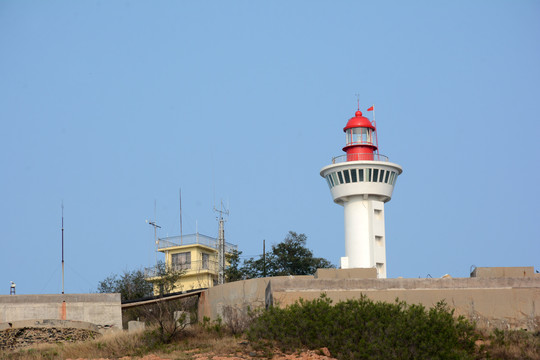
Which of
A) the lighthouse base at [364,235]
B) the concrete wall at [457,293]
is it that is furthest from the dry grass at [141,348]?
the lighthouse base at [364,235]

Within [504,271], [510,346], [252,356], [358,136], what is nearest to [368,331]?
[252,356]

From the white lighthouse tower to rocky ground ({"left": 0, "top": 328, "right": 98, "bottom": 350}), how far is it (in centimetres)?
1753

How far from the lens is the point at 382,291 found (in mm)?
29047

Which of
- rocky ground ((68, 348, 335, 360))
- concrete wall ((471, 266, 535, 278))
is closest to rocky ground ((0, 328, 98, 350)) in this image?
rocky ground ((68, 348, 335, 360))

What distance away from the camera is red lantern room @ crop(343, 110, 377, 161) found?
47.7 m

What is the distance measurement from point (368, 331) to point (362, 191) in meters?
22.9

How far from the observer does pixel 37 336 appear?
30422 millimetres

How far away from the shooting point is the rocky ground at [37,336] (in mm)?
29812

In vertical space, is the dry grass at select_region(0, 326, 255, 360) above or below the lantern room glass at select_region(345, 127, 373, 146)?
below

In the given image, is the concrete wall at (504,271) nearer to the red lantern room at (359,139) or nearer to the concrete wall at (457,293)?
the concrete wall at (457,293)

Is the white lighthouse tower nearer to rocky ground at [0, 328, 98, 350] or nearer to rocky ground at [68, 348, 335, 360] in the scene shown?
rocky ground at [0, 328, 98, 350]

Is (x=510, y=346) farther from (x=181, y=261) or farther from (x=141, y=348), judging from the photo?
(x=181, y=261)

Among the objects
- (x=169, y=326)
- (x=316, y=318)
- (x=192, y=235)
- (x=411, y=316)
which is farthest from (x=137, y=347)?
(x=192, y=235)

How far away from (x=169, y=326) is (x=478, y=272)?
1177cm
